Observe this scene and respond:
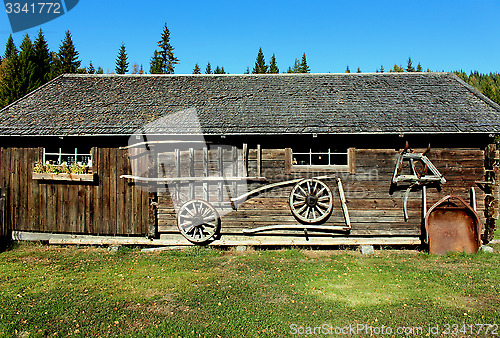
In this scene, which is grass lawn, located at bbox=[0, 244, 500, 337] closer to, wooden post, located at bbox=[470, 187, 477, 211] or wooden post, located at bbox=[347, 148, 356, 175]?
wooden post, located at bbox=[470, 187, 477, 211]

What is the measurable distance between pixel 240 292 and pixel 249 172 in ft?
14.0

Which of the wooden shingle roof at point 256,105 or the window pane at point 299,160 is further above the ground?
the wooden shingle roof at point 256,105

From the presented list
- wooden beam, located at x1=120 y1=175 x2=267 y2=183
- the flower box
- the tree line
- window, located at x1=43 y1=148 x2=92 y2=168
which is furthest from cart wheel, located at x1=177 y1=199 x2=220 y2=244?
the tree line

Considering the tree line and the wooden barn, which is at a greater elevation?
the tree line

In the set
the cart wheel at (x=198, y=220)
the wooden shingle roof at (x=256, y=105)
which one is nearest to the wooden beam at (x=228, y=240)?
the cart wheel at (x=198, y=220)

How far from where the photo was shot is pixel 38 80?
3641 cm

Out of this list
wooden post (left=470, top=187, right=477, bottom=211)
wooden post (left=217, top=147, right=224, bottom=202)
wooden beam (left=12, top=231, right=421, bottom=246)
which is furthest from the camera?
wooden post (left=217, top=147, right=224, bottom=202)

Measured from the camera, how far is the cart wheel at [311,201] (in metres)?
10.5

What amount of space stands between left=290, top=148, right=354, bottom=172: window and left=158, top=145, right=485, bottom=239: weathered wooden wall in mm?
175

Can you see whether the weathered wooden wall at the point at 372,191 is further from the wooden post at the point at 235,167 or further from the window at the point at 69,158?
the window at the point at 69,158

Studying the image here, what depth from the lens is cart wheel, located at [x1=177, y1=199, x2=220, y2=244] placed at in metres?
10.7

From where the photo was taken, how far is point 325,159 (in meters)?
11.3

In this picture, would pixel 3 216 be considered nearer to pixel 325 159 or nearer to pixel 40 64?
pixel 325 159

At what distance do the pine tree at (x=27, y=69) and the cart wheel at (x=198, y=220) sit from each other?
33.1 metres
